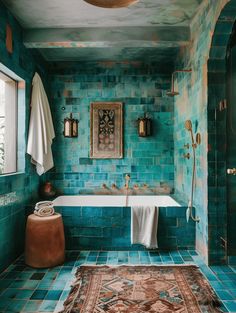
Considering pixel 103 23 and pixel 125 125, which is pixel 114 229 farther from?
pixel 103 23

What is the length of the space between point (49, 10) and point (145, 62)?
193cm

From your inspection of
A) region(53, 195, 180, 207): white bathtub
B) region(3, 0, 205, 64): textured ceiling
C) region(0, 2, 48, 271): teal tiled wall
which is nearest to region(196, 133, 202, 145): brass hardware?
region(3, 0, 205, 64): textured ceiling

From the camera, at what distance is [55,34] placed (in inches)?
133

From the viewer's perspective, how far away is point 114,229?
3.24 m

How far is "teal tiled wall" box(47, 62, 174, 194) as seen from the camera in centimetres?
455

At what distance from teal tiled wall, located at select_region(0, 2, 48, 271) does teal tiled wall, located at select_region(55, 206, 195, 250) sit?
1.82 feet

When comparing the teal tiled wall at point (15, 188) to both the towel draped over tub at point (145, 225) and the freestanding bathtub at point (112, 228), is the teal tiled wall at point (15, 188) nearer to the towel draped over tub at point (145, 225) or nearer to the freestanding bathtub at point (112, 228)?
the freestanding bathtub at point (112, 228)

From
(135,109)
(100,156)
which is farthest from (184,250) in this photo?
(135,109)

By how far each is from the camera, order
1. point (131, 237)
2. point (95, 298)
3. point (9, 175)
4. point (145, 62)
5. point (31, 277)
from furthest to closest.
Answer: point (145, 62)
point (131, 237)
point (9, 175)
point (31, 277)
point (95, 298)

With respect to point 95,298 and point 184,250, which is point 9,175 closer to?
point 95,298

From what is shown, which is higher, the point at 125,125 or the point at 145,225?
the point at 125,125

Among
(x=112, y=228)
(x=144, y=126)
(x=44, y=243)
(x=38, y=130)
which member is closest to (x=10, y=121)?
(x=38, y=130)

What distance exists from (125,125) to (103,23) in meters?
1.71

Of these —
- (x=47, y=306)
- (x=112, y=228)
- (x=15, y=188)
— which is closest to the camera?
(x=47, y=306)
